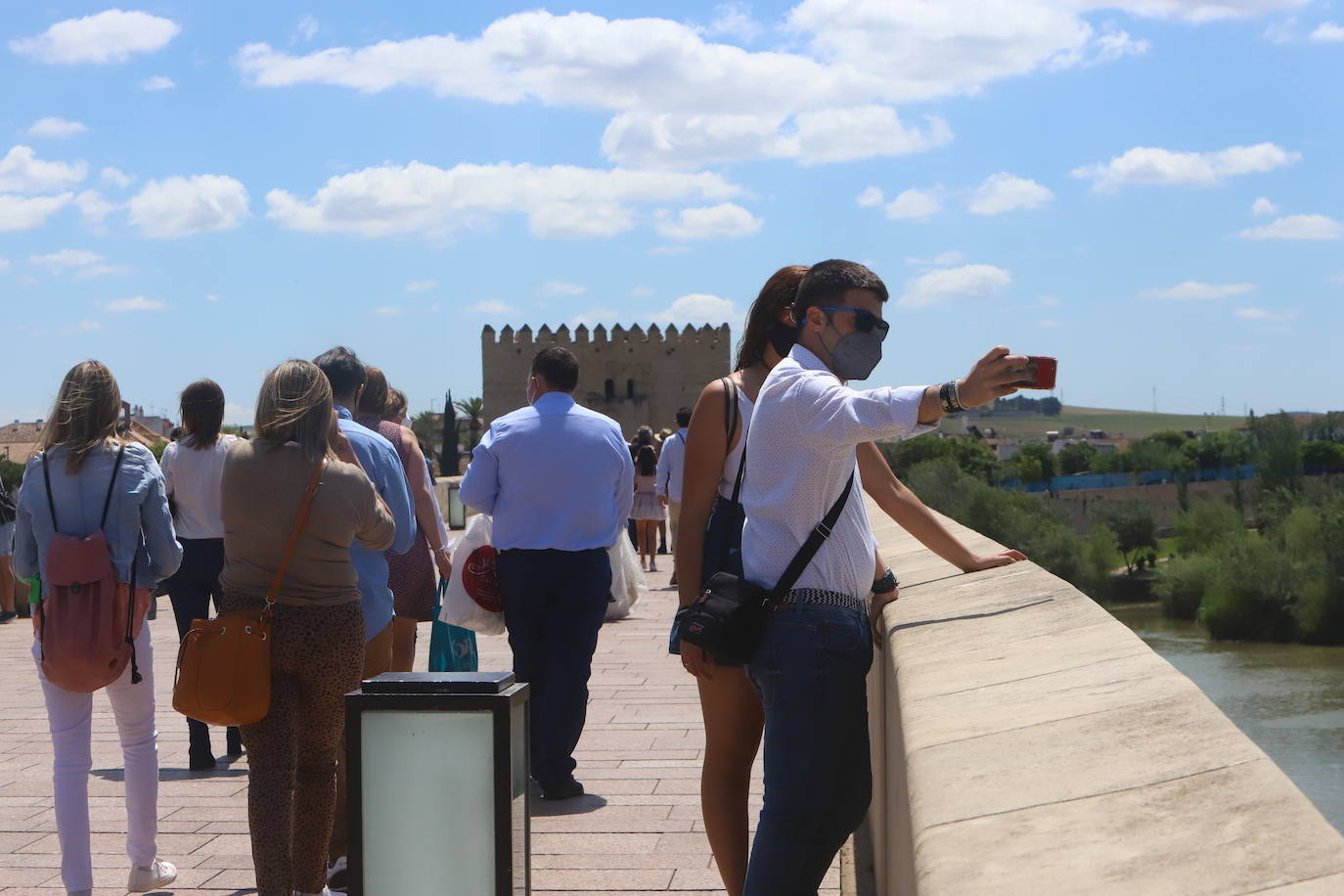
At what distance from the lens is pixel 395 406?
6.22 m

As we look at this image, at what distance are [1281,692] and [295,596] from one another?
43747mm

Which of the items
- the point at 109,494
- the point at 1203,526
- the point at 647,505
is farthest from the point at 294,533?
the point at 1203,526

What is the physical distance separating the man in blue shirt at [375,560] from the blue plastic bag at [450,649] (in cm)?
52

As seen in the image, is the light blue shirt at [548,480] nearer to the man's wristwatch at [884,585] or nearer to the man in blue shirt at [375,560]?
the man in blue shirt at [375,560]

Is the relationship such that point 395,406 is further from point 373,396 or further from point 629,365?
point 629,365

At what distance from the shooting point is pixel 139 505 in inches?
174

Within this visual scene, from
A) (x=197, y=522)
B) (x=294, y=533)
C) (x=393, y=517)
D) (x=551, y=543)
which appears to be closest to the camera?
(x=294, y=533)

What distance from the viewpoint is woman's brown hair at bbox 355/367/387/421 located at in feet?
18.6

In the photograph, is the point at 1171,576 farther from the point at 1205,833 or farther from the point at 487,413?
the point at 1205,833

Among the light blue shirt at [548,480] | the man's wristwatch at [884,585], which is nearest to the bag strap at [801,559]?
the man's wristwatch at [884,585]

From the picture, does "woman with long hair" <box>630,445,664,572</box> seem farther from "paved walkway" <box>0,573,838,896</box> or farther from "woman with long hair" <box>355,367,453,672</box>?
"woman with long hair" <box>355,367,453,672</box>

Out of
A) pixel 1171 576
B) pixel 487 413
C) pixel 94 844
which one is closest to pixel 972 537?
pixel 94 844

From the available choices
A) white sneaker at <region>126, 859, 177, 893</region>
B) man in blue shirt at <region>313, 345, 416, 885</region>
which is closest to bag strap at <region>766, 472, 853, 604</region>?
man in blue shirt at <region>313, 345, 416, 885</region>

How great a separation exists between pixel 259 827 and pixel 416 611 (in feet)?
5.56
